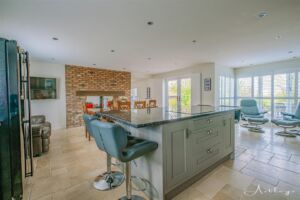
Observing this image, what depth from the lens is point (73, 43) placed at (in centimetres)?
340

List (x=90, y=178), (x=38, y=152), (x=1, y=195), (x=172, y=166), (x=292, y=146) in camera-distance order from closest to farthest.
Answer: (x=1, y=195) → (x=172, y=166) → (x=90, y=178) → (x=38, y=152) → (x=292, y=146)

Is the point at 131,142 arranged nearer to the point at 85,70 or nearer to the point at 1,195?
the point at 1,195

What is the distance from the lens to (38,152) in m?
2.90

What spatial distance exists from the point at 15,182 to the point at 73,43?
2930mm

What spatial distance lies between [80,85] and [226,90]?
6180 millimetres

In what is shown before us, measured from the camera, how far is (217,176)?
2127 millimetres

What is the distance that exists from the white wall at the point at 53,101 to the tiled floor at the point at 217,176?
2494 millimetres

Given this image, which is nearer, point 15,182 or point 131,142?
point 15,182

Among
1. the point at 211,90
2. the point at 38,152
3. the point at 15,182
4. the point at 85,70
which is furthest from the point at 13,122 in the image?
the point at 211,90

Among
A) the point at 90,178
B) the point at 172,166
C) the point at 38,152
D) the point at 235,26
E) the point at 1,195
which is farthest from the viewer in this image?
the point at 38,152

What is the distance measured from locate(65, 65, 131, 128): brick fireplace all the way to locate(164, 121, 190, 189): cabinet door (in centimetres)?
516

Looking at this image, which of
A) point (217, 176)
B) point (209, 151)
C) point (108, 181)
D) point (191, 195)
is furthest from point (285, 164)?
point (108, 181)

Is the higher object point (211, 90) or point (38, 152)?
point (211, 90)

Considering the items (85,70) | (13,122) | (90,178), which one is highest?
(85,70)
